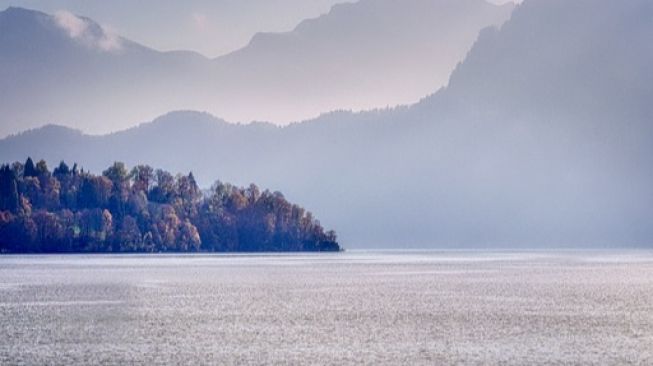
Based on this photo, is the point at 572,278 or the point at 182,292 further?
the point at 572,278

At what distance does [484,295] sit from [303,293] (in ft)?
47.9

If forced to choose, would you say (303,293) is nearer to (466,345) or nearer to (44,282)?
(44,282)

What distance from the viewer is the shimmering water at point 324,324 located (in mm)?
41875

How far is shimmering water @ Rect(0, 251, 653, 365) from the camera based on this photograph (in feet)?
137

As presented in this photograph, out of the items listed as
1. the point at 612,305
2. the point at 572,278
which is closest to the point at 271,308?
the point at 612,305

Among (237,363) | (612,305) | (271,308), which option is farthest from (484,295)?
(237,363)

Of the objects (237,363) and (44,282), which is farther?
(44,282)

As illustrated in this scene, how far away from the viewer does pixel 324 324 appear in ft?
178

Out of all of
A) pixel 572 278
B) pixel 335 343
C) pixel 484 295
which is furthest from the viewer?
pixel 572 278

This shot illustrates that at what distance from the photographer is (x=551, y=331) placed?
5112 centimetres

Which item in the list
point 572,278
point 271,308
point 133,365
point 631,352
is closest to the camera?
point 133,365

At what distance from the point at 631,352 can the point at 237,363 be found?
17.3 meters

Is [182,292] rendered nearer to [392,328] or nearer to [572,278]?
[392,328]

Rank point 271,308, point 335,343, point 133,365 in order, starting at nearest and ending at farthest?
point 133,365, point 335,343, point 271,308
